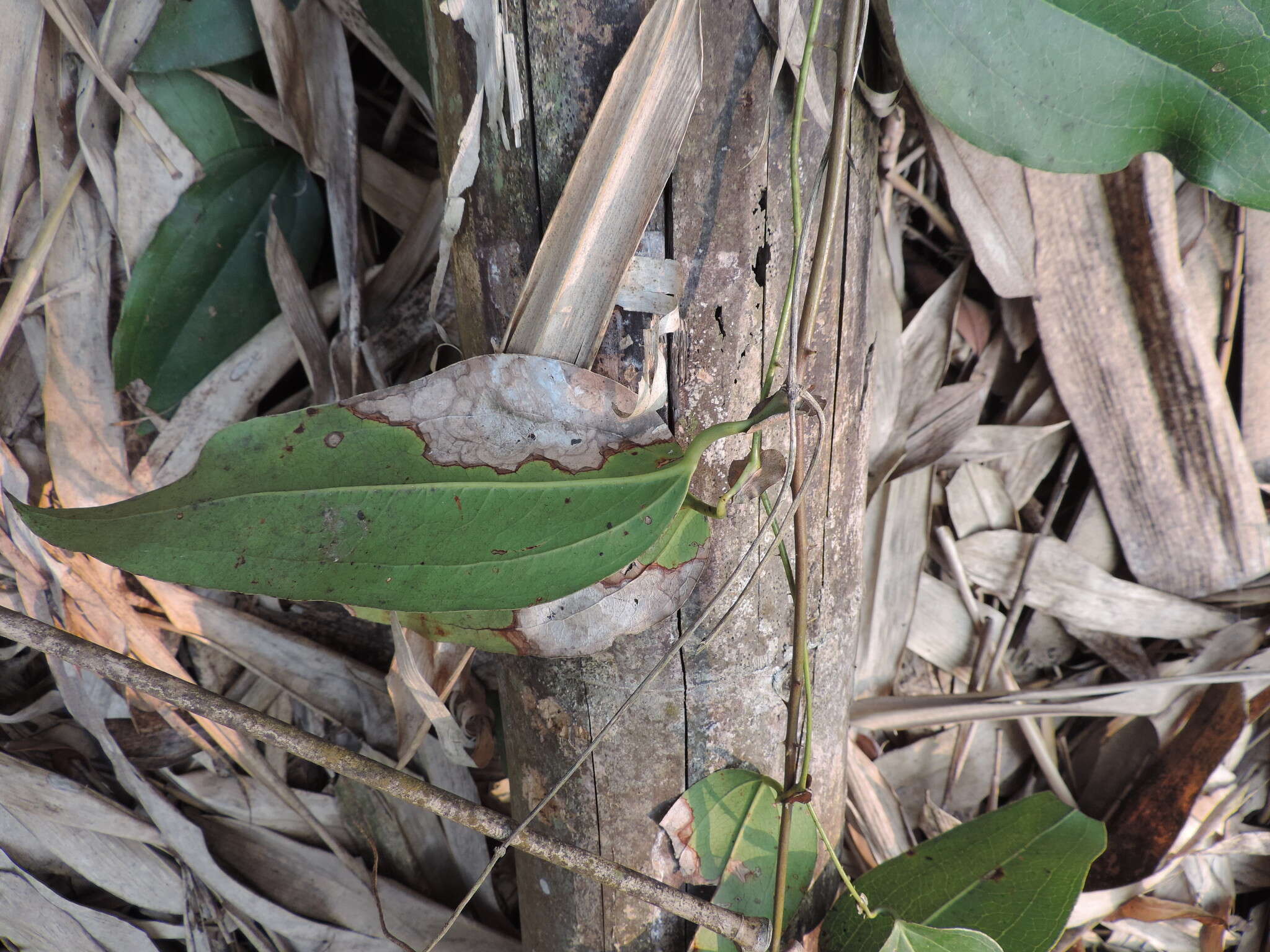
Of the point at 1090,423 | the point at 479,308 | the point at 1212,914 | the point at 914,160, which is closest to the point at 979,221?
the point at 914,160

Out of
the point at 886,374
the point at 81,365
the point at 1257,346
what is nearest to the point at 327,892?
the point at 81,365

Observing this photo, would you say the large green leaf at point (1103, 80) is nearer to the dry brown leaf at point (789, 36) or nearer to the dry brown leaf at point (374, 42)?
the dry brown leaf at point (789, 36)

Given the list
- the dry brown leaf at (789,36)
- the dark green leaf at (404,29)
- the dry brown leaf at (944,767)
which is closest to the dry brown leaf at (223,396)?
the dark green leaf at (404,29)

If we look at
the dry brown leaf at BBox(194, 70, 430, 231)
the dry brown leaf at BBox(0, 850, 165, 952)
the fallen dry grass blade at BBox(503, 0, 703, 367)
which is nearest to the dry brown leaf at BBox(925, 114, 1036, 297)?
the fallen dry grass blade at BBox(503, 0, 703, 367)

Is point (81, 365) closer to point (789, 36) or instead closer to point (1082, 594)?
point (789, 36)

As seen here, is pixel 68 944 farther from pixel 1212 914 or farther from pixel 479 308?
pixel 1212 914
